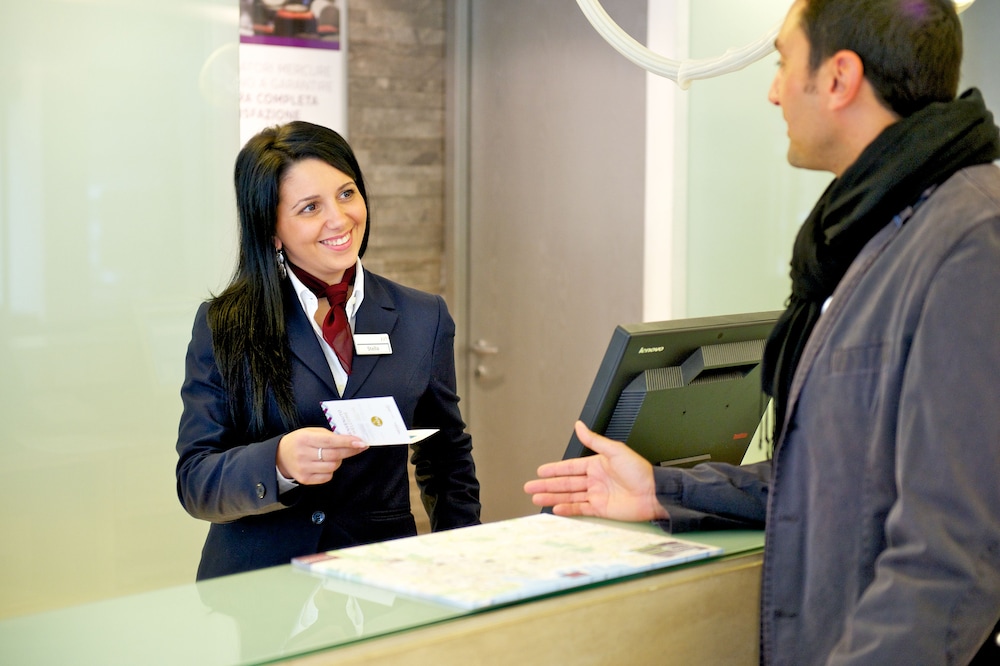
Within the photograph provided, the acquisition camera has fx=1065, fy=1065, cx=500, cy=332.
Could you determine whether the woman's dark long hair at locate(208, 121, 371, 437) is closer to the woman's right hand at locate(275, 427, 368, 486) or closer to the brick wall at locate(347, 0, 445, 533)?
the woman's right hand at locate(275, 427, 368, 486)

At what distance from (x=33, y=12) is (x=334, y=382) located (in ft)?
3.66

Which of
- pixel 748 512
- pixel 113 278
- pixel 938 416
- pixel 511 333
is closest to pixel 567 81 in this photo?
pixel 511 333

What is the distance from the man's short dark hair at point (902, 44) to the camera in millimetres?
1272

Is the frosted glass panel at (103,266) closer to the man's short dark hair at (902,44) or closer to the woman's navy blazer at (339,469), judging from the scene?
the woman's navy blazer at (339,469)

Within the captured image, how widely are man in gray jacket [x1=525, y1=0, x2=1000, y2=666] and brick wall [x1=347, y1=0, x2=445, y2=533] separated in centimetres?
344

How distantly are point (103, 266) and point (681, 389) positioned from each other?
149 cm

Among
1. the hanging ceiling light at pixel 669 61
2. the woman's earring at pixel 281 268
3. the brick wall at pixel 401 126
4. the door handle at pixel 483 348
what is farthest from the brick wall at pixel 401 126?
the woman's earring at pixel 281 268

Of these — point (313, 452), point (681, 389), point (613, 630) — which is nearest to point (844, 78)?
point (681, 389)

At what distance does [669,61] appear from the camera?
244 cm

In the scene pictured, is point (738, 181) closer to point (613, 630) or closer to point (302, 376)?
point (302, 376)

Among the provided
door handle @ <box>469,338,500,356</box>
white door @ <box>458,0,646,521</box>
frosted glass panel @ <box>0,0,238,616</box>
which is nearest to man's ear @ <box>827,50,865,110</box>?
frosted glass panel @ <box>0,0,238,616</box>

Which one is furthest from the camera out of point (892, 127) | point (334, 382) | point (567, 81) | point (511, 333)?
point (511, 333)

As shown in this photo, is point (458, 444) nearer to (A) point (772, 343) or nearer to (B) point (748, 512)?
(B) point (748, 512)

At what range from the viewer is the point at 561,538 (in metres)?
1.47
